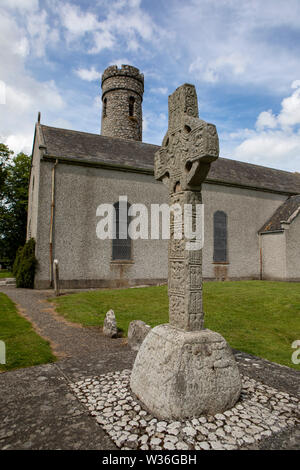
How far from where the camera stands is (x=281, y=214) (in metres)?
19.3

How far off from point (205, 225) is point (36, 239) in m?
9.43

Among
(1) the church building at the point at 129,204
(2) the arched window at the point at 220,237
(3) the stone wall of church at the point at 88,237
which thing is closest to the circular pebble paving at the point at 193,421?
(3) the stone wall of church at the point at 88,237

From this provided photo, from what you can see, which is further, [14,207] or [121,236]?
[14,207]

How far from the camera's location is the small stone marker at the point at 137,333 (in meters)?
5.61

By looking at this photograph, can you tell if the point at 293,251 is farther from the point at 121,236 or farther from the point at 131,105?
the point at 131,105

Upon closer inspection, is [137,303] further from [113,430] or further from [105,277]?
[113,430]

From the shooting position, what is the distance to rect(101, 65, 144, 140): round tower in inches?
935

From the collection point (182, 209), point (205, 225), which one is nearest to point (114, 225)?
point (205, 225)

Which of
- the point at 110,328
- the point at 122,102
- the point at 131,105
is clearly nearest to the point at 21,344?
the point at 110,328

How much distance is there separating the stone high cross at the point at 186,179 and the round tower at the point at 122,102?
2072 centimetres

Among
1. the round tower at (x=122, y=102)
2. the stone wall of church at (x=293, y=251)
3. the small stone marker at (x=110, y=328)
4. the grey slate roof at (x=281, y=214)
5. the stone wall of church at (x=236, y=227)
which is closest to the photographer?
the small stone marker at (x=110, y=328)

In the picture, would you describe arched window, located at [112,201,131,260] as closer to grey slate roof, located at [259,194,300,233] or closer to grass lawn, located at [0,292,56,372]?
grass lawn, located at [0,292,56,372]

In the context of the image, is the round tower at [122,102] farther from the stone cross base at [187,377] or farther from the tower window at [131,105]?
the stone cross base at [187,377]

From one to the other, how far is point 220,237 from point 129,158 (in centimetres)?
717
